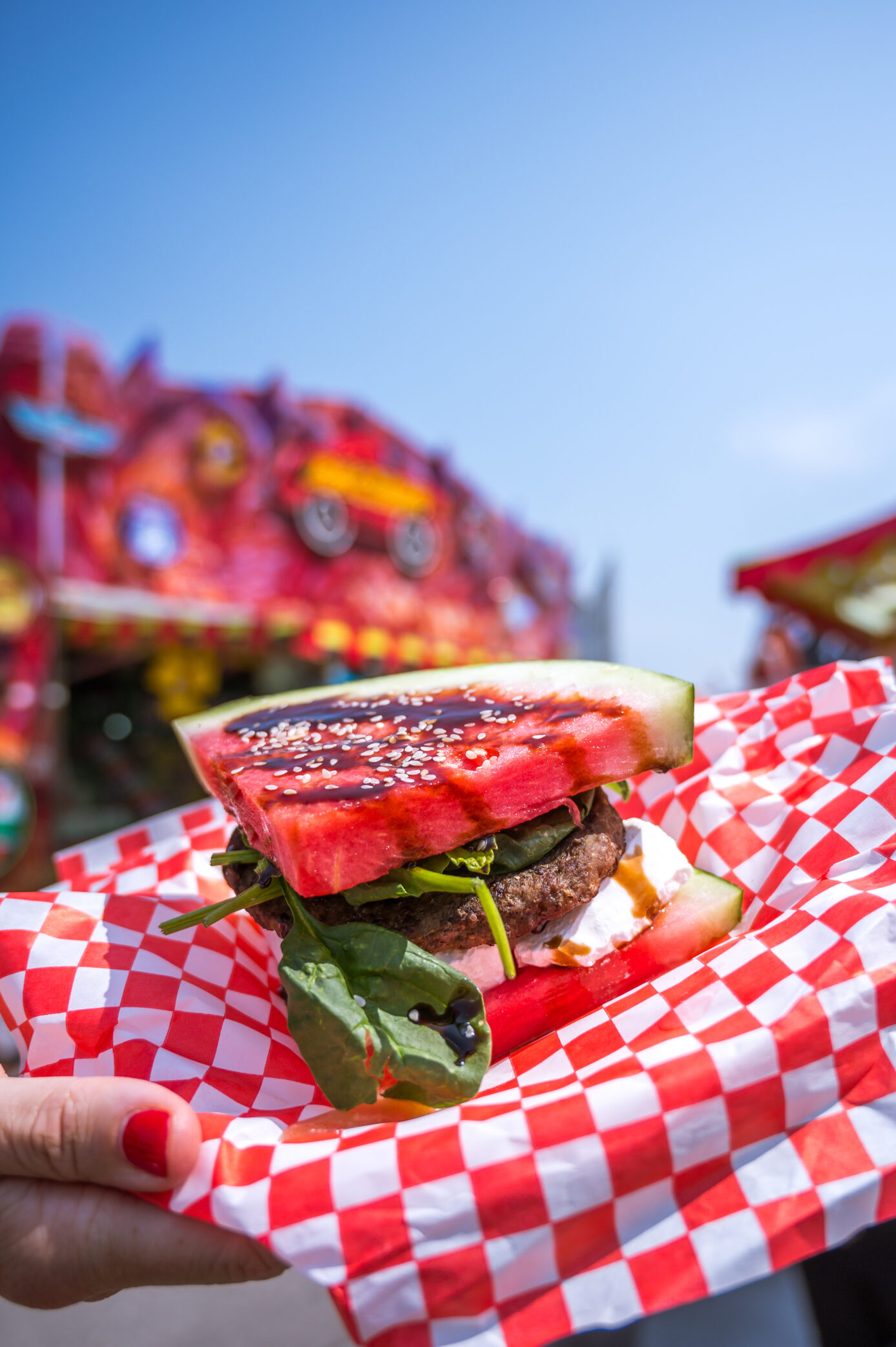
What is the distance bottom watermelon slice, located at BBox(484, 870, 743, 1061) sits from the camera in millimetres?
1396

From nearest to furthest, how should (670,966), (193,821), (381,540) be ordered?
(670,966)
(193,821)
(381,540)

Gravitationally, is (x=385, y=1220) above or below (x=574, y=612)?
above

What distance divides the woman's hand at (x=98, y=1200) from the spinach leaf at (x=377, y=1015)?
0.21 meters

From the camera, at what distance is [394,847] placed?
1260 millimetres

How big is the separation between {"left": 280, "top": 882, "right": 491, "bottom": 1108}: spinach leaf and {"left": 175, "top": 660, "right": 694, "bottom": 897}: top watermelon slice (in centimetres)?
15

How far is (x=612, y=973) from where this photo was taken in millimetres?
1465

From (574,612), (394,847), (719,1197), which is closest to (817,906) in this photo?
(719,1197)

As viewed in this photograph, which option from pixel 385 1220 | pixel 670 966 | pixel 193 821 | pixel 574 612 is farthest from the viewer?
pixel 574 612

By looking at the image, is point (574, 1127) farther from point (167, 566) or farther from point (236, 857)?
point (167, 566)

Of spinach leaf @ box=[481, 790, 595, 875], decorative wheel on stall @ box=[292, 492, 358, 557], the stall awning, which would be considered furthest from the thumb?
decorative wheel on stall @ box=[292, 492, 358, 557]

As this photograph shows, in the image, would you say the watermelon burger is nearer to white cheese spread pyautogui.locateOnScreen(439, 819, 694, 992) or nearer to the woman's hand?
white cheese spread pyautogui.locateOnScreen(439, 819, 694, 992)

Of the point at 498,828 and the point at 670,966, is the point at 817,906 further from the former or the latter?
the point at 498,828

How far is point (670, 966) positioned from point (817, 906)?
1.06ft

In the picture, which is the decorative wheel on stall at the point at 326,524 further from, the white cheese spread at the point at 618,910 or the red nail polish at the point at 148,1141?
the red nail polish at the point at 148,1141
